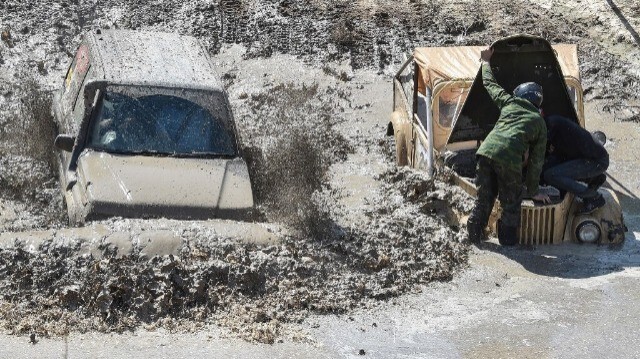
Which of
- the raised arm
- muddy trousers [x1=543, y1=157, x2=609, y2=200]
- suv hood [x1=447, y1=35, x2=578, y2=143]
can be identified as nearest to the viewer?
the raised arm

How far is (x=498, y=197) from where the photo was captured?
10.3m

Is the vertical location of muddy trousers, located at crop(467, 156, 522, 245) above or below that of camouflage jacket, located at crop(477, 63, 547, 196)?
below

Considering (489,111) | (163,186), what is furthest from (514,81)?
(163,186)

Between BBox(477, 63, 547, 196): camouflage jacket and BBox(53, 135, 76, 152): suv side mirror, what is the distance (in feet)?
11.8

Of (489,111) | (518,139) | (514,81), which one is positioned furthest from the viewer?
(489,111)

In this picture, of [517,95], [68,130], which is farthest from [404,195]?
[68,130]

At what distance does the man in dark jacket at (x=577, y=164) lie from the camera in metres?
10.4

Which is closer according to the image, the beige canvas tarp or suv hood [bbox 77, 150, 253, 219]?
suv hood [bbox 77, 150, 253, 219]

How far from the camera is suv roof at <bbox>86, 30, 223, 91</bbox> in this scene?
10.8m

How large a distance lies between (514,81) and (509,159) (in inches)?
59.8

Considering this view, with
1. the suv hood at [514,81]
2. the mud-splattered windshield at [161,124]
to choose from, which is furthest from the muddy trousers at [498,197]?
the mud-splattered windshield at [161,124]

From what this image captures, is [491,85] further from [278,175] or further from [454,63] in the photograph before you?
[278,175]

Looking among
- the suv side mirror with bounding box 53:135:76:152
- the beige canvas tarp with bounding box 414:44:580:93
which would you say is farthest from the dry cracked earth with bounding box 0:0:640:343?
the beige canvas tarp with bounding box 414:44:580:93

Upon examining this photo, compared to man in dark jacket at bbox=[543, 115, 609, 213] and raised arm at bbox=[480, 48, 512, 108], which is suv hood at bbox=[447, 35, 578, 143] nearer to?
raised arm at bbox=[480, 48, 512, 108]
